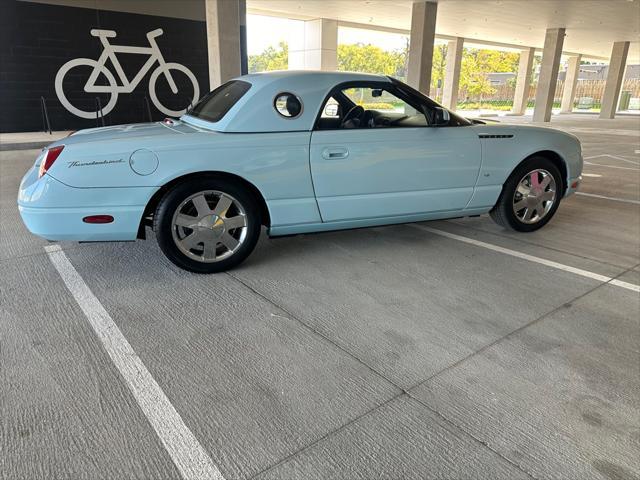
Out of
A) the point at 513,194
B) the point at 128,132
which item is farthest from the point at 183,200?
the point at 513,194

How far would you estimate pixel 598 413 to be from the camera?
7.70 feet

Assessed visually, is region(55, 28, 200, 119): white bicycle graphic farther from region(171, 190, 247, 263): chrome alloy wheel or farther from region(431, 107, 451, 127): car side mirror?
region(431, 107, 451, 127): car side mirror

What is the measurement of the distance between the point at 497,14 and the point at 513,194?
66.2 ft

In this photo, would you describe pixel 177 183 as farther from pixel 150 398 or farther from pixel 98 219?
pixel 150 398

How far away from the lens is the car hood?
3.64m

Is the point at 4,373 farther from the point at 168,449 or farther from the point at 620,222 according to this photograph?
the point at 620,222

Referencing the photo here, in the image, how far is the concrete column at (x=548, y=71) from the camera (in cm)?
2630

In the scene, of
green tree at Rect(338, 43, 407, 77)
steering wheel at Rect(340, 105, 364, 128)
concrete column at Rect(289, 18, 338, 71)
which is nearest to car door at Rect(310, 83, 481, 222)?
steering wheel at Rect(340, 105, 364, 128)

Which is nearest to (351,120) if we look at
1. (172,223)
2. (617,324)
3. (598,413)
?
(172,223)

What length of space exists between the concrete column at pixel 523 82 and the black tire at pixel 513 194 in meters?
35.0

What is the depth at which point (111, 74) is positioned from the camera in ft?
46.2

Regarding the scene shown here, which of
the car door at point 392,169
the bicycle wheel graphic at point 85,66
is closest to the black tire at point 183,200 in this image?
the car door at point 392,169

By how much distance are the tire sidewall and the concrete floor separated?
1.95 feet

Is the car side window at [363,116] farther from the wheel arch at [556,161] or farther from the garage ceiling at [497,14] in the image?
the garage ceiling at [497,14]
